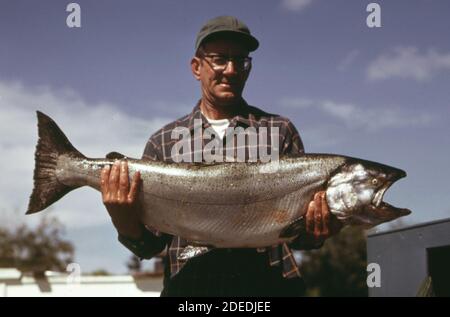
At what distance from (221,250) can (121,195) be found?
1.05m

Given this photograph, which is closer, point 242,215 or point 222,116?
point 242,215

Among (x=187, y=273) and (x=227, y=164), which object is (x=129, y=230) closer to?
(x=187, y=273)

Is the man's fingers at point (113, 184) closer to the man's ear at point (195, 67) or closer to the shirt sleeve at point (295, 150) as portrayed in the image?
the man's ear at point (195, 67)

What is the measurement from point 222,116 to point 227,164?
611mm

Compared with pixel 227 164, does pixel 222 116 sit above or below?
above

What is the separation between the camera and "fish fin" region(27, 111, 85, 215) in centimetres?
503

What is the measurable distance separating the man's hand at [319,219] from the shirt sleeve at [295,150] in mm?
135

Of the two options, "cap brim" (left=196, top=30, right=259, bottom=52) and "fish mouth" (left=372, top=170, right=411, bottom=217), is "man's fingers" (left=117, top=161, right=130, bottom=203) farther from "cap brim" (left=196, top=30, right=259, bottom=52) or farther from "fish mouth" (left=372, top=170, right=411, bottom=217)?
"fish mouth" (left=372, top=170, right=411, bottom=217)

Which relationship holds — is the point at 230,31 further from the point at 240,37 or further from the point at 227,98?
the point at 227,98

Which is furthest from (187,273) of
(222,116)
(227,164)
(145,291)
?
(145,291)

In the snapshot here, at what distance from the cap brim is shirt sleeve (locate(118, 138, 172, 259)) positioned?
119 cm

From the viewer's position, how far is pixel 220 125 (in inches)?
207

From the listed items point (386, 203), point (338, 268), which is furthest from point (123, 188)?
point (338, 268)

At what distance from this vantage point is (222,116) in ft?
17.5
